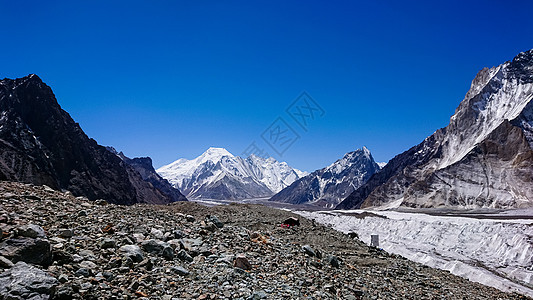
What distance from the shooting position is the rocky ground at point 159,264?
583 centimetres

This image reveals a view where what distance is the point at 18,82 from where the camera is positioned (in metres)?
80.2

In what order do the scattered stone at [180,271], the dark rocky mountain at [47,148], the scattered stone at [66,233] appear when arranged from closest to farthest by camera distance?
A: 1. the scattered stone at [180,271]
2. the scattered stone at [66,233]
3. the dark rocky mountain at [47,148]

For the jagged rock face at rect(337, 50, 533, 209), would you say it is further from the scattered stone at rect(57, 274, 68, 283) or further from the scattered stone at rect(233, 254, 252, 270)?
the scattered stone at rect(57, 274, 68, 283)

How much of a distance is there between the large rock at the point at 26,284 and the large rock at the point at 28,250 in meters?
0.38

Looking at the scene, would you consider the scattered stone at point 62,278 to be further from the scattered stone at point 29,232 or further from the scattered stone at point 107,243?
the scattered stone at point 107,243

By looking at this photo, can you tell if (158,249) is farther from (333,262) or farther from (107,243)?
(333,262)

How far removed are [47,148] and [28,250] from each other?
83096 mm

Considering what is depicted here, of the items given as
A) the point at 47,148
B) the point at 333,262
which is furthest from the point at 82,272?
the point at 47,148

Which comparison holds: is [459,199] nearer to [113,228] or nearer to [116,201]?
[116,201]

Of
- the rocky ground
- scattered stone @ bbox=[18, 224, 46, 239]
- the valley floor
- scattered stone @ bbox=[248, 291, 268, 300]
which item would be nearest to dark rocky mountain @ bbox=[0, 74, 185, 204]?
the rocky ground

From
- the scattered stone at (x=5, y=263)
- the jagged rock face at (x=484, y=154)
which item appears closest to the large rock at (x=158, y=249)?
the scattered stone at (x=5, y=263)

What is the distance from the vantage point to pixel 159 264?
25.2 ft

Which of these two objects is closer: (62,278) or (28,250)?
(62,278)

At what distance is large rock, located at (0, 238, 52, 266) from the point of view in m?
5.84
